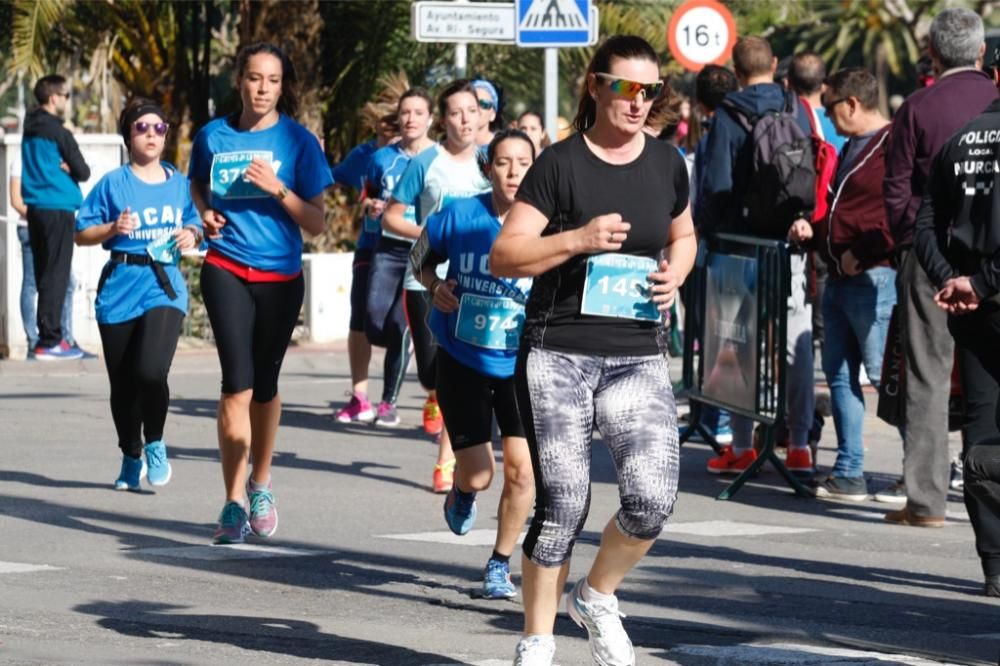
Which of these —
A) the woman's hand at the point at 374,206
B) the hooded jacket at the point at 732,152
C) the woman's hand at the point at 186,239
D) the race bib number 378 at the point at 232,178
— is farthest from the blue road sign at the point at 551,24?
the race bib number 378 at the point at 232,178

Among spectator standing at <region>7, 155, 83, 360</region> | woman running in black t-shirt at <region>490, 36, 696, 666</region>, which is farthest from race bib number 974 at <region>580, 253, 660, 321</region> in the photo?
spectator standing at <region>7, 155, 83, 360</region>

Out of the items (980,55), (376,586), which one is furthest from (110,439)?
(980,55)

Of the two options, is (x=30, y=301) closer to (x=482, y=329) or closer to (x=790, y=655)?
(x=482, y=329)

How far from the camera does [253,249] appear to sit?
319 inches

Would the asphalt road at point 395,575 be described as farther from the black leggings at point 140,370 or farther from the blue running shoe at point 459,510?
the black leggings at point 140,370

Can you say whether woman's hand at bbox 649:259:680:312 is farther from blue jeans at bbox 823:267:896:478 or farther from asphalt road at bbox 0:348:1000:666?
blue jeans at bbox 823:267:896:478

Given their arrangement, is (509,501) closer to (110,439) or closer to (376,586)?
(376,586)

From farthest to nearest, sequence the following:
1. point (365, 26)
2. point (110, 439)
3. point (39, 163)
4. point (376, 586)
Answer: point (365, 26) < point (39, 163) < point (110, 439) < point (376, 586)

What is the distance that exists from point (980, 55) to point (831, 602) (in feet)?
8.97

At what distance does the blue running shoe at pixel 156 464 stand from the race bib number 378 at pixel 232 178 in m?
2.09

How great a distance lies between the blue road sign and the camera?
48.0 feet

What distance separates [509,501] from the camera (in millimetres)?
7070

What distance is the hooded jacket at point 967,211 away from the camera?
681 cm

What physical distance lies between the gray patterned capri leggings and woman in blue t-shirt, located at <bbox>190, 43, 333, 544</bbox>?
8.38 feet
